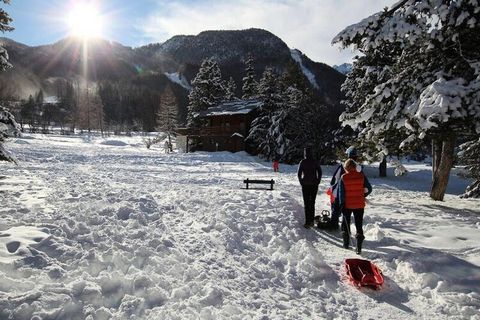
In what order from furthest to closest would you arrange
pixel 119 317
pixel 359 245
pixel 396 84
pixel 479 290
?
pixel 396 84 → pixel 359 245 → pixel 479 290 → pixel 119 317

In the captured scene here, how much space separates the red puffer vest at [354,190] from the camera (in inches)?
298

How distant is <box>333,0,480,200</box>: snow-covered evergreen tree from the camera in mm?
8477

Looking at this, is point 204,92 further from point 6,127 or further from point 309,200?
point 309,200

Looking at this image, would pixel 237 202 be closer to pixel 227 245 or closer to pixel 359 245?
pixel 227 245

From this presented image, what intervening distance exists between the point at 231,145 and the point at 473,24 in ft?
131

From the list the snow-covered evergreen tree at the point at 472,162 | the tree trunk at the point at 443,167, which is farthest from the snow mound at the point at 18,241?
the snow-covered evergreen tree at the point at 472,162

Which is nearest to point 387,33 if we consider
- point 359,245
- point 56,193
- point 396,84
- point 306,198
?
point 396,84

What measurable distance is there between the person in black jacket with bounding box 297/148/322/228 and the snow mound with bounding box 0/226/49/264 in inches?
244

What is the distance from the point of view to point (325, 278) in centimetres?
641

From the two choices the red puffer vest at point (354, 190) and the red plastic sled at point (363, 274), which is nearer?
the red plastic sled at point (363, 274)

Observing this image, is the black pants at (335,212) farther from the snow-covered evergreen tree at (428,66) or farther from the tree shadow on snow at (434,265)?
the snow-covered evergreen tree at (428,66)

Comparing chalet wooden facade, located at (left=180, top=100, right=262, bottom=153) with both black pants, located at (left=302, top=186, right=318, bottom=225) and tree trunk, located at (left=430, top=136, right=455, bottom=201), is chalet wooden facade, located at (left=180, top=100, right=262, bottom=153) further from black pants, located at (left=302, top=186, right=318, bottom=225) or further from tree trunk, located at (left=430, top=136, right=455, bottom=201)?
black pants, located at (left=302, top=186, right=318, bottom=225)

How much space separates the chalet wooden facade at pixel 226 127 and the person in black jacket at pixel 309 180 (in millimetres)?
36623

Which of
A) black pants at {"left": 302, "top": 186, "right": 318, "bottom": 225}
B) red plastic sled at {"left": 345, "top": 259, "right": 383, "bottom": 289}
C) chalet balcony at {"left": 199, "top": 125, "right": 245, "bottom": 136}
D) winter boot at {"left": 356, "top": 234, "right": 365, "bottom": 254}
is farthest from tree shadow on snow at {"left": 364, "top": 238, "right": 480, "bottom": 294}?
chalet balcony at {"left": 199, "top": 125, "right": 245, "bottom": 136}
